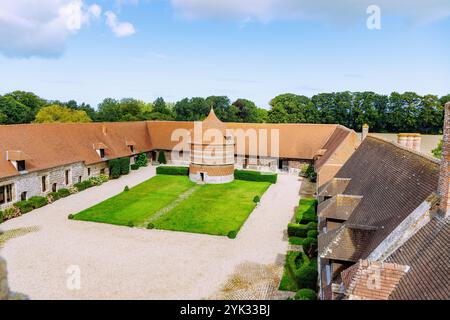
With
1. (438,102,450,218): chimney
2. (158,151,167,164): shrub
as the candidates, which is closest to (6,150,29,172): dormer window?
(158,151,167,164): shrub

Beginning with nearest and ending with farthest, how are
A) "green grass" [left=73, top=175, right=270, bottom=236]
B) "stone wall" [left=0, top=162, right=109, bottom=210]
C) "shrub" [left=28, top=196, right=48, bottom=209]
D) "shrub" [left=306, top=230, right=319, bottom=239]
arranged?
"shrub" [left=306, top=230, right=319, bottom=239] < "green grass" [left=73, top=175, right=270, bottom=236] < "stone wall" [left=0, top=162, right=109, bottom=210] < "shrub" [left=28, top=196, right=48, bottom=209]

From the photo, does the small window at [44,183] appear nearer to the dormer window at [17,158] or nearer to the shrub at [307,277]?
the dormer window at [17,158]

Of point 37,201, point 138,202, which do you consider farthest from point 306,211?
point 37,201

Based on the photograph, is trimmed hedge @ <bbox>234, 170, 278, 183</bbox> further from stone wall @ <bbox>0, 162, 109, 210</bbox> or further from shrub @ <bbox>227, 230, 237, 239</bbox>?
shrub @ <bbox>227, 230, 237, 239</bbox>

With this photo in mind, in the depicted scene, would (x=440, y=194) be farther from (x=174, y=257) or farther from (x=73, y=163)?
(x=73, y=163)

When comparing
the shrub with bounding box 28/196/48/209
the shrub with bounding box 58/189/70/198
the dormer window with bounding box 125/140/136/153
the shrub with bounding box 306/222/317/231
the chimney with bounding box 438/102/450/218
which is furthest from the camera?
the dormer window with bounding box 125/140/136/153

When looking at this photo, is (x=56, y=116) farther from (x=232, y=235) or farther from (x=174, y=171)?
(x=232, y=235)

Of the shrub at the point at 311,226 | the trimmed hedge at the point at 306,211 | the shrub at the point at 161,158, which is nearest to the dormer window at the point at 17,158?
the shrub at the point at 161,158
